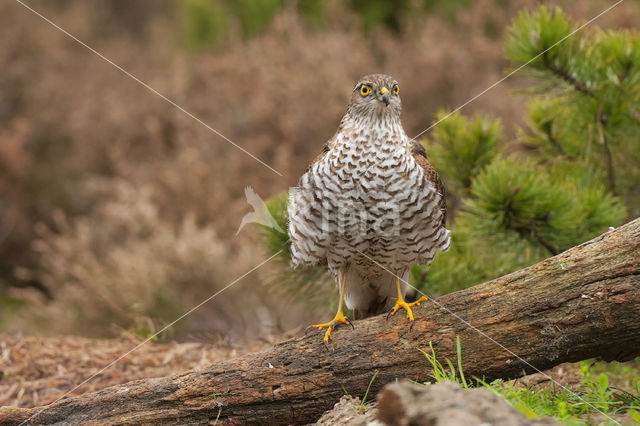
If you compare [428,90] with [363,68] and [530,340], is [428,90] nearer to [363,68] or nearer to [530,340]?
[363,68]

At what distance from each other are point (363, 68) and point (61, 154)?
20.9 ft

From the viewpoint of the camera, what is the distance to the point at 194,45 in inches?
510

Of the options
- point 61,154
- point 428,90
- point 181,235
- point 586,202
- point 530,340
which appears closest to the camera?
point 530,340

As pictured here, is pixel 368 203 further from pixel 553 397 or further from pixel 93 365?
pixel 93 365

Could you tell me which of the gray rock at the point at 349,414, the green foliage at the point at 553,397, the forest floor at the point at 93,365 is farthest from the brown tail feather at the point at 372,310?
the gray rock at the point at 349,414

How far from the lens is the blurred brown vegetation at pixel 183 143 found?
839 centimetres

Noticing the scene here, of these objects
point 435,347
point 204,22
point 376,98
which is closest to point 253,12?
point 204,22

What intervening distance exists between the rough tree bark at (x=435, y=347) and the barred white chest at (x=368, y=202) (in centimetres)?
45

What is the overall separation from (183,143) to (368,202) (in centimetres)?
773

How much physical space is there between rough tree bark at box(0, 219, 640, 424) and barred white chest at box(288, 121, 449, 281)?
45 cm

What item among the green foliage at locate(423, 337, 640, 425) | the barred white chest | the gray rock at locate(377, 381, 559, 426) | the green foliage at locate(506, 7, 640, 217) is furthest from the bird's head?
the gray rock at locate(377, 381, 559, 426)

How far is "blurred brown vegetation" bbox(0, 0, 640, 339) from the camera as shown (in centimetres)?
839

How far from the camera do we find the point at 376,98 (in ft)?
12.1

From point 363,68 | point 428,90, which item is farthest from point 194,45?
point 428,90
